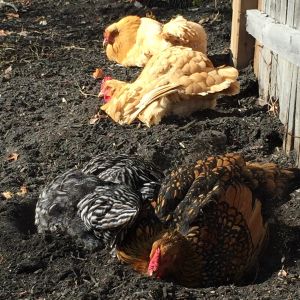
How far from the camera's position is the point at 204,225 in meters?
3.77

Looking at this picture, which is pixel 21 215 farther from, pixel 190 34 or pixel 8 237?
pixel 190 34

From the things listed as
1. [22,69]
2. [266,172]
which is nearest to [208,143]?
[266,172]

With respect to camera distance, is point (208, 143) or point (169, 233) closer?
point (169, 233)

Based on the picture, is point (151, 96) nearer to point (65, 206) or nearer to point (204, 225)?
point (65, 206)

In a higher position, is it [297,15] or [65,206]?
[297,15]

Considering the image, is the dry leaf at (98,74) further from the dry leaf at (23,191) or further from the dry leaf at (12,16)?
the dry leaf at (12,16)

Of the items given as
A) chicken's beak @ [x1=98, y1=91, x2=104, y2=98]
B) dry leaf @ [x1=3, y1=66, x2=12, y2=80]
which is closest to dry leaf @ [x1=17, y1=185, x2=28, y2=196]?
chicken's beak @ [x1=98, y1=91, x2=104, y2=98]

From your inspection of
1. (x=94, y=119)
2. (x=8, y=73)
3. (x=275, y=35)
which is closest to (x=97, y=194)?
(x=94, y=119)

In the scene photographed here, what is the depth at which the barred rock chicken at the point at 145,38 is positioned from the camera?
23.3 feet

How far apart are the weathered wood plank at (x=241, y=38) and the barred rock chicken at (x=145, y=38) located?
372mm

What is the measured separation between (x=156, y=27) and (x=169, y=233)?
4424 mm

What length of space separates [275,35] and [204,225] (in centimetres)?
234

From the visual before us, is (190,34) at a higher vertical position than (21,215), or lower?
higher

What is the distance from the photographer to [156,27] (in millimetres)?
7711
